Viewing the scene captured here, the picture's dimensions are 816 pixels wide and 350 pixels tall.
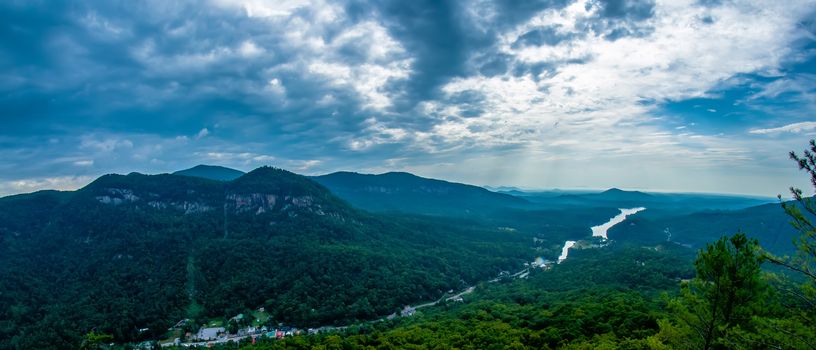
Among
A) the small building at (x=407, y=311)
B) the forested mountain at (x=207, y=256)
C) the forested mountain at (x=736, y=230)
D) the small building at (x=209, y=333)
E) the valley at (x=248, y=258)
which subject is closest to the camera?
the small building at (x=209, y=333)

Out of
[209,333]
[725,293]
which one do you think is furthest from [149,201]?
[725,293]

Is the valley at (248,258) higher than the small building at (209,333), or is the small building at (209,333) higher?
the valley at (248,258)

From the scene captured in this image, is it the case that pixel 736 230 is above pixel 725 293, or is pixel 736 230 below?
below

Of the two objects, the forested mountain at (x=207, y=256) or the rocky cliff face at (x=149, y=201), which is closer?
the forested mountain at (x=207, y=256)

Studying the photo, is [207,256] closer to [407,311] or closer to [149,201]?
[149,201]

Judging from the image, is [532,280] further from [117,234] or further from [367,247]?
[117,234]

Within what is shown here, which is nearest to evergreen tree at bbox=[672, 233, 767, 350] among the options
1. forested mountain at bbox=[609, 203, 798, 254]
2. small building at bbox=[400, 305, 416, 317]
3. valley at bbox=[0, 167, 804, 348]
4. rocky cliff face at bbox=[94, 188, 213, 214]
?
valley at bbox=[0, 167, 804, 348]

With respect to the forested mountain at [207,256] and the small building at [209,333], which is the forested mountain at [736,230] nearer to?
the forested mountain at [207,256]

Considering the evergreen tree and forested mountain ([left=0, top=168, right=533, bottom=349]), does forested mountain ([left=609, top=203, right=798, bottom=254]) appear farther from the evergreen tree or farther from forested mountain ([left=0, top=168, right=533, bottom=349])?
the evergreen tree

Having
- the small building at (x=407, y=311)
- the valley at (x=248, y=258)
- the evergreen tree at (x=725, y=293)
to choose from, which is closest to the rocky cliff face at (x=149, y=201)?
the valley at (x=248, y=258)
